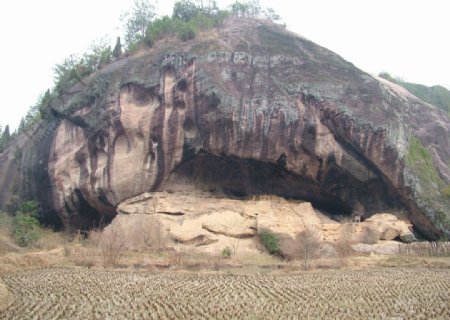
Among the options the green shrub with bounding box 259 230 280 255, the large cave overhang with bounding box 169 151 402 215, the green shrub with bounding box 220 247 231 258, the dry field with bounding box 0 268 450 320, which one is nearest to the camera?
the dry field with bounding box 0 268 450 320

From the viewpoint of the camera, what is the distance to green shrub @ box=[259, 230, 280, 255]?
24209 mm

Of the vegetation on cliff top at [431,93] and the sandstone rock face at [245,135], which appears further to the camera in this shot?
the vegetation on cliff top at [431,93]

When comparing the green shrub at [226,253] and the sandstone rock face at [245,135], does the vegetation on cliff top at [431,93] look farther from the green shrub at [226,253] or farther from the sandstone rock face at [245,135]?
the green shrub at [226,253]

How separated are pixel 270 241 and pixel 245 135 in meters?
4.89

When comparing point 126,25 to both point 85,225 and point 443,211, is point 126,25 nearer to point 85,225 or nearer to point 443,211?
point 85,225

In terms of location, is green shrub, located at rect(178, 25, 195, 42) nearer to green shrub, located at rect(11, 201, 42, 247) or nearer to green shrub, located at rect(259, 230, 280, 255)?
green shrub, located at rect(259, 230, 280, 255)

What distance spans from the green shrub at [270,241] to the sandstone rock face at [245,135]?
3.44m

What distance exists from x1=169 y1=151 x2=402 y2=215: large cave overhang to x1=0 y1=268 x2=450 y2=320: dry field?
8714 millimetres

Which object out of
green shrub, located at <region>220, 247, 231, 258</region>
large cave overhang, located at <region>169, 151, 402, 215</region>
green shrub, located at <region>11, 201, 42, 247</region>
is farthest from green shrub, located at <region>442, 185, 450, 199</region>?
green shrub, located at <region>11, 201, 42, 247</region>

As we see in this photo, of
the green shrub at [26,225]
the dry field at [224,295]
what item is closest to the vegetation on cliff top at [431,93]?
the dry field at [224,295]

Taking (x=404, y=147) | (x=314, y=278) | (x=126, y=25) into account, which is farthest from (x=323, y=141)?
(x=126, y=25)

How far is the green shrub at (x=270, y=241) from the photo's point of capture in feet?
79.4

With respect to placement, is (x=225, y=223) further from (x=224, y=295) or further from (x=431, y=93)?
(x=431, y=93)

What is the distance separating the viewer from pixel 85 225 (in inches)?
1186
